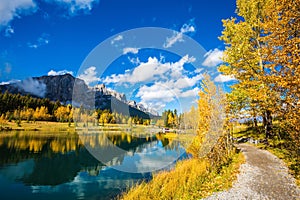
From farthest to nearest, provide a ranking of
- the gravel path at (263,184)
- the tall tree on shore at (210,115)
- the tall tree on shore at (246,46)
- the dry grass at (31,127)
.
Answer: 1. the dry grass at (31,127)
2. the tall tree on shore at (246,46)
3. the tall tree on shore at (210,115)
4. the gravel path at (263,184)

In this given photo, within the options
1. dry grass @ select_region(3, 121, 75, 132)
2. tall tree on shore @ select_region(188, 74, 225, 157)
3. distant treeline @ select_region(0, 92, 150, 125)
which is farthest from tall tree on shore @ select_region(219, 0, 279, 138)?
distant treeline @ select_region(0, 92, 150, 125)

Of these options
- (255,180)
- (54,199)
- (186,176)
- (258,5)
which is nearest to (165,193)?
(186,176)

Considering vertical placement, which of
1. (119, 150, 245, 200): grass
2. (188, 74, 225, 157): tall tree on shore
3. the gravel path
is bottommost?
(119, 150, 245, 200): grass

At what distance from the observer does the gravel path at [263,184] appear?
765cm

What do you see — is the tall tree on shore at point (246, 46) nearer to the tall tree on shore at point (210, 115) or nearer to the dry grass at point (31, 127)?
the tall tree on shore at point (210, 115)

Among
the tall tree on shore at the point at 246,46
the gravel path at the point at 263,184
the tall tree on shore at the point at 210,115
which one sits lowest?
the gravel path at the point at 263,184

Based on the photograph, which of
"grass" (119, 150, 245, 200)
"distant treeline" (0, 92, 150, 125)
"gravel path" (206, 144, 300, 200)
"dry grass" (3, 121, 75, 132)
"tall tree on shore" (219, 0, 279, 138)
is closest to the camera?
"gravel path" (206, 144, 300, 200)

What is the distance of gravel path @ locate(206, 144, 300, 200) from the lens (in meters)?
7.65

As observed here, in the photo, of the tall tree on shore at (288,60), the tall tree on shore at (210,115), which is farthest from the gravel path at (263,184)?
the tall tree on shore at (210,115)

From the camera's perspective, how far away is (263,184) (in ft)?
28.8

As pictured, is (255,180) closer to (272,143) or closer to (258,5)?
(272,143)

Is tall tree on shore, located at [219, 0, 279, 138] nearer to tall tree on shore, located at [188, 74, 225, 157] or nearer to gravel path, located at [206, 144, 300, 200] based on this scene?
tall tree on shore, located at [188, 74, 225, 157]

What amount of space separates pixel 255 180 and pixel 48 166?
66.8ft

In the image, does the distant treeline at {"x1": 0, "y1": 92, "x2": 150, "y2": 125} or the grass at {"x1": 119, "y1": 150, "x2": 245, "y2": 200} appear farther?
the distant treeline at {"x1": 0, "y1": 92, "x2": 150, "y2": 125}
